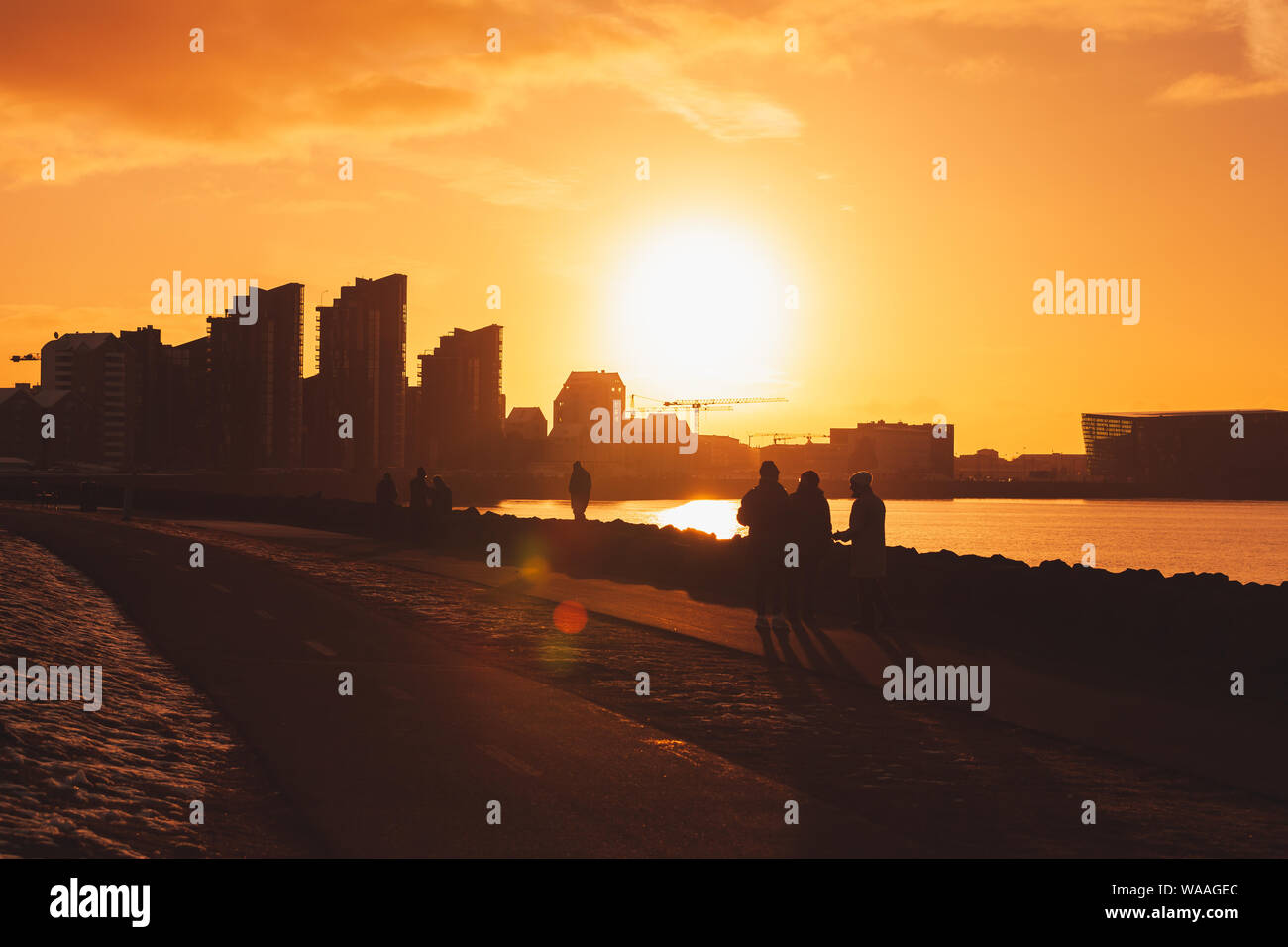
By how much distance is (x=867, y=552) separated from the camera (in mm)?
16203

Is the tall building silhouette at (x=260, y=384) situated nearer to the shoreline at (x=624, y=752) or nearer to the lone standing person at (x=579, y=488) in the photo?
the lone standing person at (x=579, y=488)

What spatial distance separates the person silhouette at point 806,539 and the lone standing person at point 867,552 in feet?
4.15

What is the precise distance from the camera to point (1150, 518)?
166 meters

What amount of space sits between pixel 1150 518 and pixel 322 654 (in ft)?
549

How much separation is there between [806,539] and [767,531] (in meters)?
0.57

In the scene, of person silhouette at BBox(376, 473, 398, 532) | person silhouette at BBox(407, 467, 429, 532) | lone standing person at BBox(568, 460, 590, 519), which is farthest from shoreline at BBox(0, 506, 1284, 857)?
person silhouette at BBox(376, 473, 398, 532)

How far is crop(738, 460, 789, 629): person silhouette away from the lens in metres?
17.8

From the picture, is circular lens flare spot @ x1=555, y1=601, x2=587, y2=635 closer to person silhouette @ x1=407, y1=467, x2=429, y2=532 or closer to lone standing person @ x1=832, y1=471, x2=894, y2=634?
lone standing person @ x1=832, y1=471, x2=894, y2=634

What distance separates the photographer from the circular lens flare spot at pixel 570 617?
16.7 meters

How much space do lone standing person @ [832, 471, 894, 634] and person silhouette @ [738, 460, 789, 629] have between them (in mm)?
1538

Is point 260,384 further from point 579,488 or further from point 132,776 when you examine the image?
point 132,776
